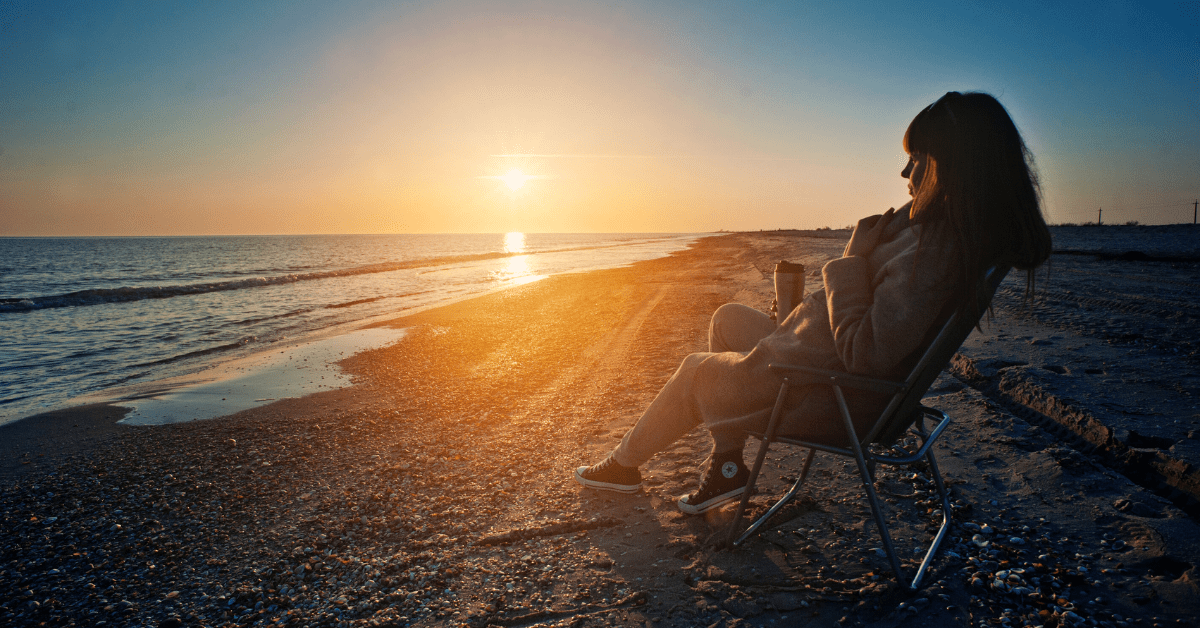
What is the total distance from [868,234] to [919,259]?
11.2 inches

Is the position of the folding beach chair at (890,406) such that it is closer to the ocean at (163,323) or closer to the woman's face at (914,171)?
the woman's face at (914,171)

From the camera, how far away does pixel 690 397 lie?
2697 mm

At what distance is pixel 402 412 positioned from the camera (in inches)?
199

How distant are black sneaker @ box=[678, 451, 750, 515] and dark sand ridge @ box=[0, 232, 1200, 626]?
110 mm

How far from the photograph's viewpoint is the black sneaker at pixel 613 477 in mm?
3094

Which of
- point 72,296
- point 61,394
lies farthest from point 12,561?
point 72,296

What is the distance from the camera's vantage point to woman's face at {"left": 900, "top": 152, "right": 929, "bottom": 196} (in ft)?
6.56

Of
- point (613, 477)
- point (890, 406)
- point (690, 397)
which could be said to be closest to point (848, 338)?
point (890, 406)

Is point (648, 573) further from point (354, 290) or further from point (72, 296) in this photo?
point (72, 296)

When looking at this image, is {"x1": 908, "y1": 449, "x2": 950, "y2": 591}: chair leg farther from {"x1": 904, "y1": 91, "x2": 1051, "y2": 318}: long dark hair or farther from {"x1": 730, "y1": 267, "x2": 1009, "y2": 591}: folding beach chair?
{"x1": 904, "y1": 91, "x2": 1051, "y2": 318}: long dark hair

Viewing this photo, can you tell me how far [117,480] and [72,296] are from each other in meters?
22.2

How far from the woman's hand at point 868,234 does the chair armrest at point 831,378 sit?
0.50 m

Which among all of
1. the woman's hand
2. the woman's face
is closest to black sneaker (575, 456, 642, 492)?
the woman's hand

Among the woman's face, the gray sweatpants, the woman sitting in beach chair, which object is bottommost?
the gray sweatpants
